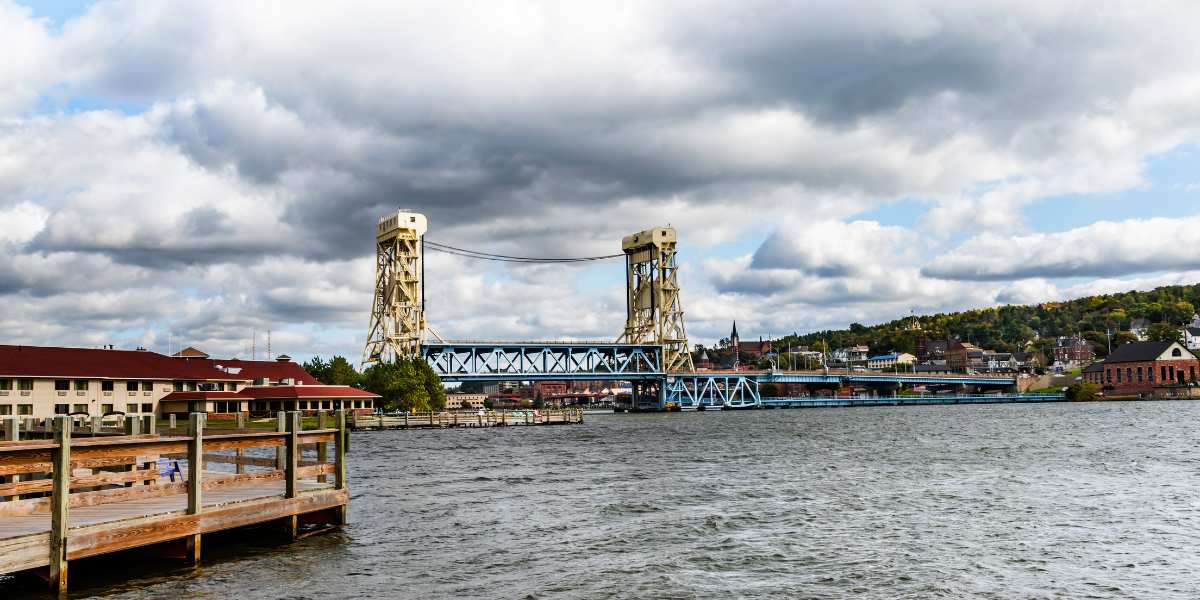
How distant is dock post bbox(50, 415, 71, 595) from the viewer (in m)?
16.8

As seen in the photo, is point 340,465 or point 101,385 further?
point 101,385

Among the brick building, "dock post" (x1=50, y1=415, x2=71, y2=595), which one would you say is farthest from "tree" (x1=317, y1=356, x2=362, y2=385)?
the brick building

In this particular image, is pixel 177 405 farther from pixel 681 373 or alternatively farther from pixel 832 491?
pixel 681 373

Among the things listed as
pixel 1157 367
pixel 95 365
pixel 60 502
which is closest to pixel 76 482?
pixel 60 502

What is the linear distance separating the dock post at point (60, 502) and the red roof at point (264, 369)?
94.7 meters

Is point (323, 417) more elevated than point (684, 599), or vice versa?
point (323, 417)

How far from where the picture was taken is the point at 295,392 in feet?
312

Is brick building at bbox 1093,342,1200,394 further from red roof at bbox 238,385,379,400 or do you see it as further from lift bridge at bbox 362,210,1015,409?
red roof at bbox 238,385,379,400

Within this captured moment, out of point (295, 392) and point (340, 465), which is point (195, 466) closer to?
point (340, 465)

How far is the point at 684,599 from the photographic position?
19.1m

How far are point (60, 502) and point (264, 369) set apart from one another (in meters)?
104

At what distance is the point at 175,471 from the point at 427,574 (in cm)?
1330

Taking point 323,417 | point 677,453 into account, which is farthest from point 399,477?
point 677,453

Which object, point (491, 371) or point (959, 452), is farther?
point (491, 371)
